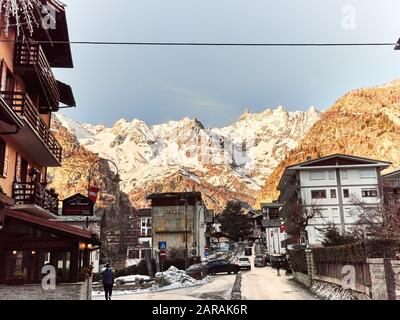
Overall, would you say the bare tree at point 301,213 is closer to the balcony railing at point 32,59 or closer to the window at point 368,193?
the window at point 368,193

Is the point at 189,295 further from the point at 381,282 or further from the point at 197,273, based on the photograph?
the point at 197,273

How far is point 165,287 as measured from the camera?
29.2 metres

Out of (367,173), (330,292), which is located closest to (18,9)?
(330,292)

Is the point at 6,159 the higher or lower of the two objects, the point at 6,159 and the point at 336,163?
the lower

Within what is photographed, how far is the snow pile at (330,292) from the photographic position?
51.9ft

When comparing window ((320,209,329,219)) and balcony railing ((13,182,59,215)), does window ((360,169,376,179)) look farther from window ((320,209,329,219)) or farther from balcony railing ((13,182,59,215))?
balcony railing ((13,182,59,215))

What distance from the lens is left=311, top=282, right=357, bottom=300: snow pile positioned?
15.8 meters

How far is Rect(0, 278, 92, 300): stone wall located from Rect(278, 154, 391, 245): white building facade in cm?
4254

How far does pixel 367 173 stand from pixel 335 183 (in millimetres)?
4544

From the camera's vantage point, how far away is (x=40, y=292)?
43.5 feet
